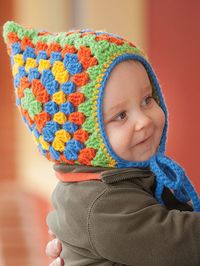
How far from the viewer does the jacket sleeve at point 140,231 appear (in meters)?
0.90

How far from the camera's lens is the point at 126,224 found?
92 centimetres

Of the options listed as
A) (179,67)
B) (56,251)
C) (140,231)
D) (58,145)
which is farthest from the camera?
(179,67)

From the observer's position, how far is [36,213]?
247 centimetres

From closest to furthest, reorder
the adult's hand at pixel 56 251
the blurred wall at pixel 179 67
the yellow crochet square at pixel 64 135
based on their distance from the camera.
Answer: the yellow crochet square at pixel 64 135, the adult's hand at pixel 56 251, the blurred wall at pixel 179 67

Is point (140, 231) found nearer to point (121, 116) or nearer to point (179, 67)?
point (121, 116)

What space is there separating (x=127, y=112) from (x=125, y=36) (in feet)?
4.84

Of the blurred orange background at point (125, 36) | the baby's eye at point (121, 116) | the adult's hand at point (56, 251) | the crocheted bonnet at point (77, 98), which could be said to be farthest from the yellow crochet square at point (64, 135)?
the blurred orange background at point (125, 36)

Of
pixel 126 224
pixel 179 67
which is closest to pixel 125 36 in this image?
pixel 179 67

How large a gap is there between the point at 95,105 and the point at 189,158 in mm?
1433

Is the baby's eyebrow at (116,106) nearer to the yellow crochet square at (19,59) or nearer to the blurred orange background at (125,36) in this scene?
the yellow crochet square at (19,59)

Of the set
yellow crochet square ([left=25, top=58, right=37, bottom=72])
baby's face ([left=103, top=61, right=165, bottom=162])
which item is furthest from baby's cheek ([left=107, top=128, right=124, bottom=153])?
yellow crochet square ([left=25, top=58, right=37, bottom=72])

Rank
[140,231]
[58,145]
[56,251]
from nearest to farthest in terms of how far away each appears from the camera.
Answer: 1. [140,231]
2. [58,145]
3. [56,251]

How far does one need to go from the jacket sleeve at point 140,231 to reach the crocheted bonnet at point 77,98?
9 cm

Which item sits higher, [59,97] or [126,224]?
[59,97]
